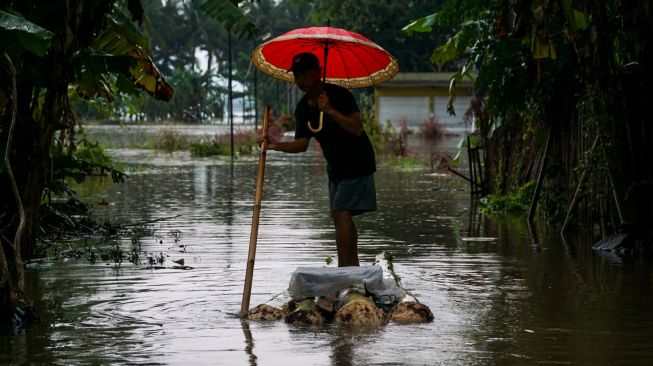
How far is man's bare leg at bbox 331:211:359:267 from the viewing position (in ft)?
32.2

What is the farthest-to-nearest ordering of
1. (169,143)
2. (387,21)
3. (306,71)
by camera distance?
(387,21)
(169,143)
(306,71)

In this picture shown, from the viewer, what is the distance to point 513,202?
1733 centimetres

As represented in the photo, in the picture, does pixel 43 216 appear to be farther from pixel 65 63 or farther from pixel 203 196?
pixel 203 196

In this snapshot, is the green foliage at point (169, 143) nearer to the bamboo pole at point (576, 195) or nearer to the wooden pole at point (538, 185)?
the wooden pole at point (538, 185)

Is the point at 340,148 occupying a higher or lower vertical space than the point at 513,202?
higher

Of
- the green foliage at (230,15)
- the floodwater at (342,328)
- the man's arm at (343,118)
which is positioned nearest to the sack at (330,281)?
the floodwater at (342,328)

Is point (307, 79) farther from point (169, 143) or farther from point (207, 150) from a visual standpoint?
point (169, 143)

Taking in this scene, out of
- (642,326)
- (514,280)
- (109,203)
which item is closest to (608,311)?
(642,326)

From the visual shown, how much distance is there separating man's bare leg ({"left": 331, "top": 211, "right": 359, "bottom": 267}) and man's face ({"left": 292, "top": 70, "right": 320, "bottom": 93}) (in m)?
1.01

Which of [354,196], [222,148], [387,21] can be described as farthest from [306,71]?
[387,21]

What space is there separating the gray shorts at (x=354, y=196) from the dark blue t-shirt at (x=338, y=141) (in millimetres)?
49

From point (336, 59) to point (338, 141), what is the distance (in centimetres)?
117

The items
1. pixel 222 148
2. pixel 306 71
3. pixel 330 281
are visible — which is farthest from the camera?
pixel 222 148

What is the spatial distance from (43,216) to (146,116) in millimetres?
96509
